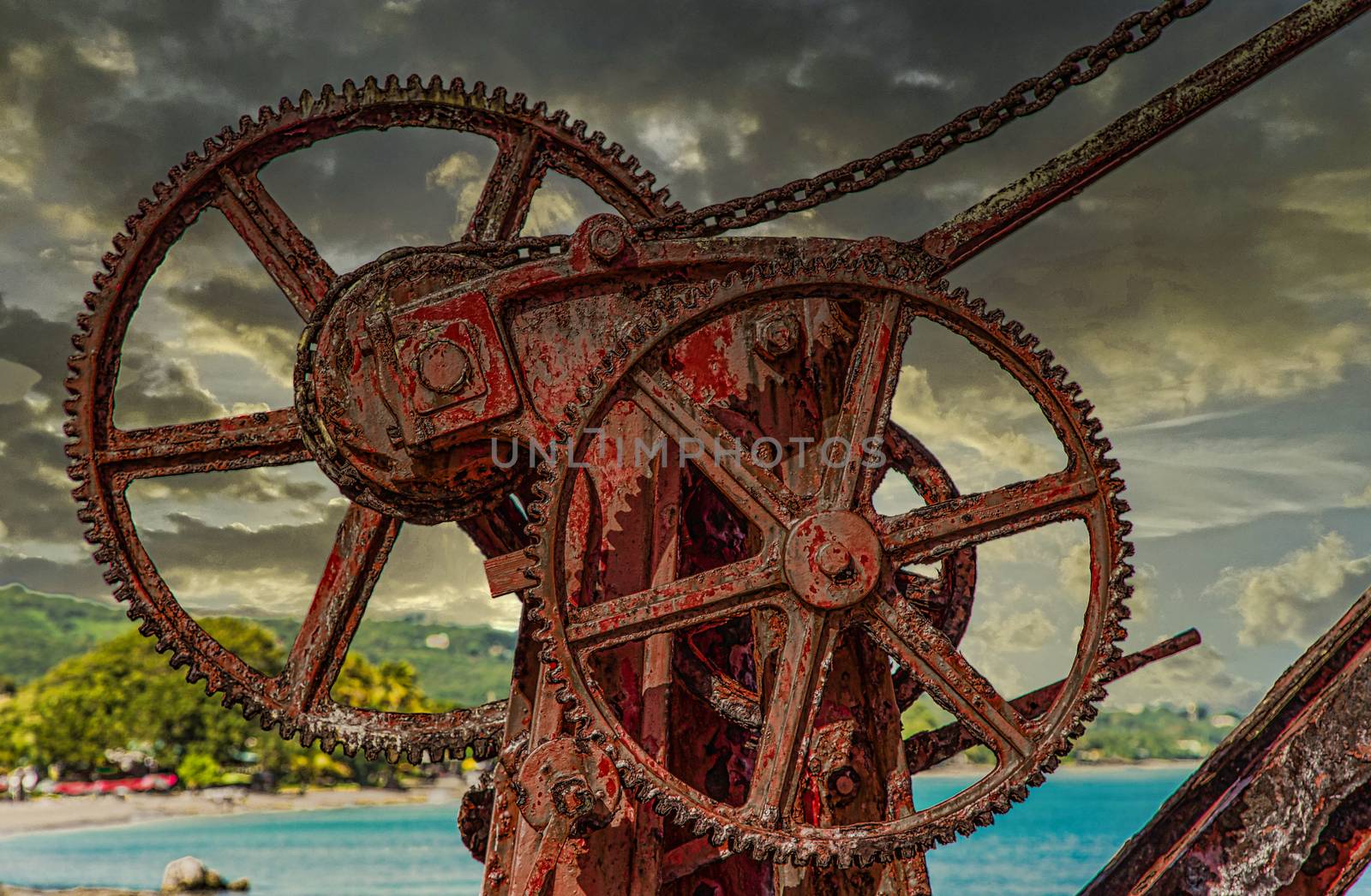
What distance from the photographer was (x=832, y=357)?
3732mm

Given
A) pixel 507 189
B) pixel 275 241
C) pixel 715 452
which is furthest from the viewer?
pixel 507 189

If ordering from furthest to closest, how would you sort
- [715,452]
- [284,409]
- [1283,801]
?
[284,409]
[715,452]
[1283,801]

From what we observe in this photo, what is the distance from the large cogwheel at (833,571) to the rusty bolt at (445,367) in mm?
537

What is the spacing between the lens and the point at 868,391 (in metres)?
3.38

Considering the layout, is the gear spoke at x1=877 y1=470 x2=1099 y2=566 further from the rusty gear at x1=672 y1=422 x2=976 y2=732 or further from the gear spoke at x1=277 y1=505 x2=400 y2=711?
the gear spoke at x1=277 y1=505 x2=400 y2=711

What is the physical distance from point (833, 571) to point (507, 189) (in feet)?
8.84

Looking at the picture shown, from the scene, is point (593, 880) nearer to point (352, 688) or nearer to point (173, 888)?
point (173, 888)

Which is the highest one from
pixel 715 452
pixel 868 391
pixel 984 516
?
pixel 868 391

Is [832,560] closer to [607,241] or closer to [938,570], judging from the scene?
[607,241]

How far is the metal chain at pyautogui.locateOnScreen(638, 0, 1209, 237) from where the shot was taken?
385cm

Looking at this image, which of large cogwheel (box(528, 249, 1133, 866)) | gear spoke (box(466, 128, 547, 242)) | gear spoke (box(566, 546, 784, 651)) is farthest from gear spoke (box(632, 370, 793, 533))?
gear spoke (box(466, 128, 547, 242))

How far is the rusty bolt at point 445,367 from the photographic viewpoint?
3.69 metres

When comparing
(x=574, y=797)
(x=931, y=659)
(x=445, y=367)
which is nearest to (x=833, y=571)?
(x=931, y=659)

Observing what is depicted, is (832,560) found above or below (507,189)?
below
